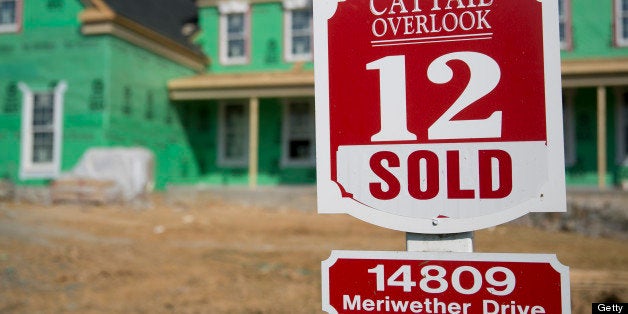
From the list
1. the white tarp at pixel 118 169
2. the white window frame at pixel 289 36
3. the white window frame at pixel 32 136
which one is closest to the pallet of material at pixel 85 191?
the white tarp at pixel 118 169

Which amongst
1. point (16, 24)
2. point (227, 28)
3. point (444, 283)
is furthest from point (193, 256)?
point (227, 28)

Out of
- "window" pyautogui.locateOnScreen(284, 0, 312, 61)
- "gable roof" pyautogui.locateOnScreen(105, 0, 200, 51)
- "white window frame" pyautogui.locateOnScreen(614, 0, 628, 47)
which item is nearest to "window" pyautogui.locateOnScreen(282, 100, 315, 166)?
"window" pyautogui.locateOnScreen(284, 0, 312, 61)

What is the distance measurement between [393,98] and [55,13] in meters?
14.4

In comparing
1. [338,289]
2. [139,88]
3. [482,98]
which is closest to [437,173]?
[482,98]

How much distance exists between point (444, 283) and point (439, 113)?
1.83 ft

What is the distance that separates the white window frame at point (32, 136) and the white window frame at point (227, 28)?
17.4ft

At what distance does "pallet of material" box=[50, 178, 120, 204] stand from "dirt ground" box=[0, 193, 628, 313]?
24cm

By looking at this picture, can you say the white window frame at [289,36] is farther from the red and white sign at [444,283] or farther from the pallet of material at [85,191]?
the red and white sign at [444,283]

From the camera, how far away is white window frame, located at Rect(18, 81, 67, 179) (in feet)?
46.1

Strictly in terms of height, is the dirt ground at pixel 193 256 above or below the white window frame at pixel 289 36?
below

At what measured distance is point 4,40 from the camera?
1452cm

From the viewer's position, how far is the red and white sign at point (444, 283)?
1.71 meters

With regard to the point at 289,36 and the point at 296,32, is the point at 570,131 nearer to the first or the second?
the point at 296,32

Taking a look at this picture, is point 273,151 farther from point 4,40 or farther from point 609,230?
point 609,230
